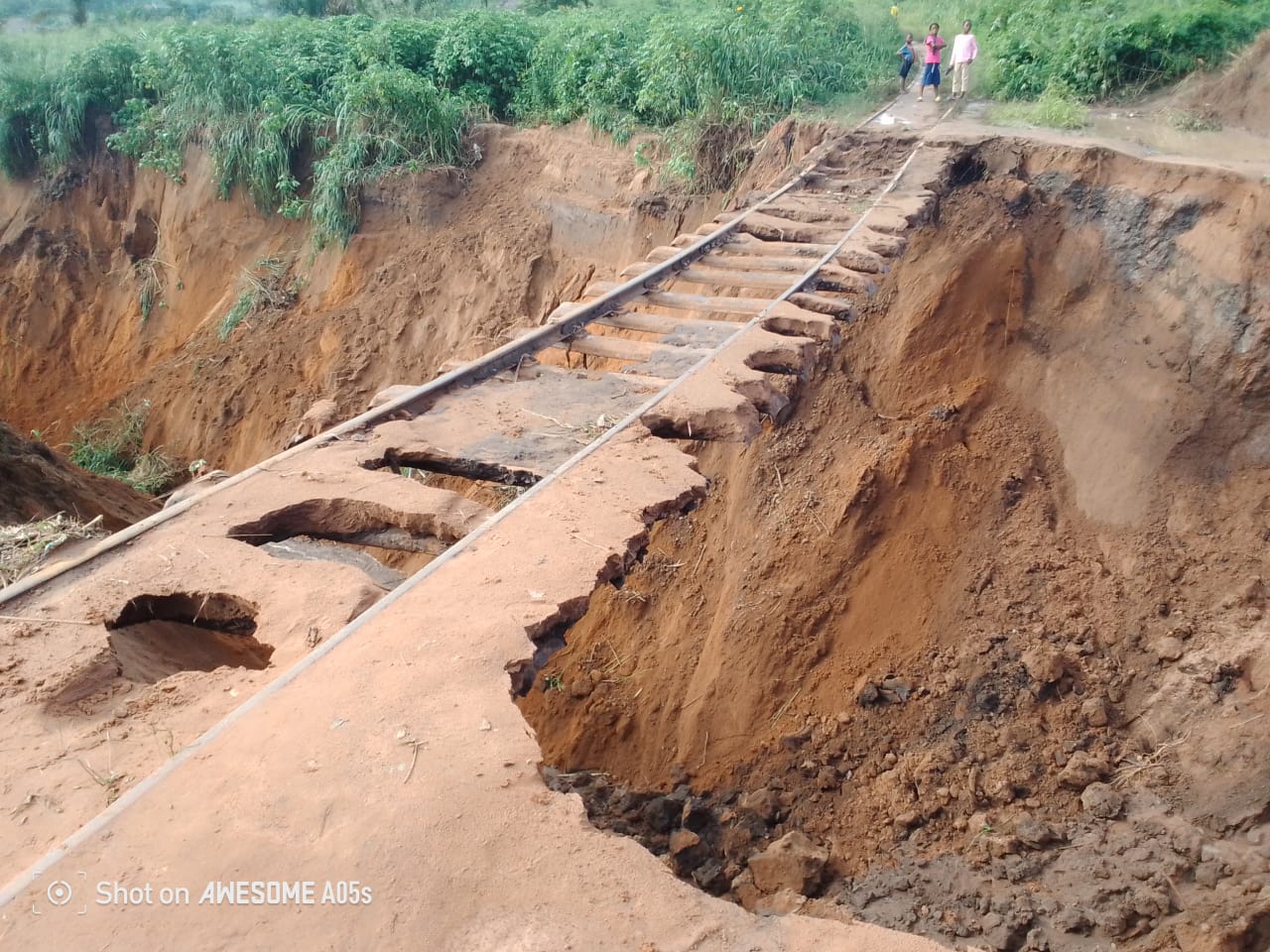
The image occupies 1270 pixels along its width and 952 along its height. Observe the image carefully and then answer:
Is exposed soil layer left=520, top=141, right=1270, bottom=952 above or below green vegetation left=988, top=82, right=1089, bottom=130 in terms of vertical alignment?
below

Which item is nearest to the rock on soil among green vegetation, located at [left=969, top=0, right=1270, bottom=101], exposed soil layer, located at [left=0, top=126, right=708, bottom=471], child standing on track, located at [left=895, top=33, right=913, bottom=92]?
exposed soil layer, located at [left=0, top=126, right=708, bottom=471]

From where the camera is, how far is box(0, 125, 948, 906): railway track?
2902mm

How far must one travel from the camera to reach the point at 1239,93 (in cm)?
951

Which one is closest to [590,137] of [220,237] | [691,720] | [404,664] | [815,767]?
[220,237]

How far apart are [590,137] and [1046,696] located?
25.2 feet

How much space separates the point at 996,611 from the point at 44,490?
625 centimetres

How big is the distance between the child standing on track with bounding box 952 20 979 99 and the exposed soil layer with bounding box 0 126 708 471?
4.07 meters

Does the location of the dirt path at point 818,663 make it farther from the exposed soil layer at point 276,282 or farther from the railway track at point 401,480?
the exposed soil layer at point 276,282

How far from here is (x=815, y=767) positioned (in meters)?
5.39

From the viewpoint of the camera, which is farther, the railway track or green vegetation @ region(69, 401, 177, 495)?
green vegetation @ region(69, 401, 177, 495)

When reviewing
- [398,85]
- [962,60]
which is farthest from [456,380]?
[962,60]

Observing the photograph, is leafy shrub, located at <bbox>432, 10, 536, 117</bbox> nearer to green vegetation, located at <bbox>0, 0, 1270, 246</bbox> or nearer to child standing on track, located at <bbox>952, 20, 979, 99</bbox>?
green vegetation, located at <bbox>0, 0, 1270, 246</bbox>

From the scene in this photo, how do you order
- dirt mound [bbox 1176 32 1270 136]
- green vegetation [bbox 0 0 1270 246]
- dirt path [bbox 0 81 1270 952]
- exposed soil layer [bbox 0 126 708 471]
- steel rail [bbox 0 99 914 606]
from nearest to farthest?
dirt path [bbox 0 81 1270 952]
steel rail [bbox 0 99 914 606]
dirt mound [bbox 1176 32 1270 136]
green vegetation [bbox 0 0 1270 246]
exposed soil layer [bbox 0 126 708 471]

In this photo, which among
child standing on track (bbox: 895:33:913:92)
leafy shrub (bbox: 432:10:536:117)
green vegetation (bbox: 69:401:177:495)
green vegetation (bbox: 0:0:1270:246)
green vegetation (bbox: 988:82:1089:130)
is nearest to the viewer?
green vegetation (bbox: 988:82:1089:130)
